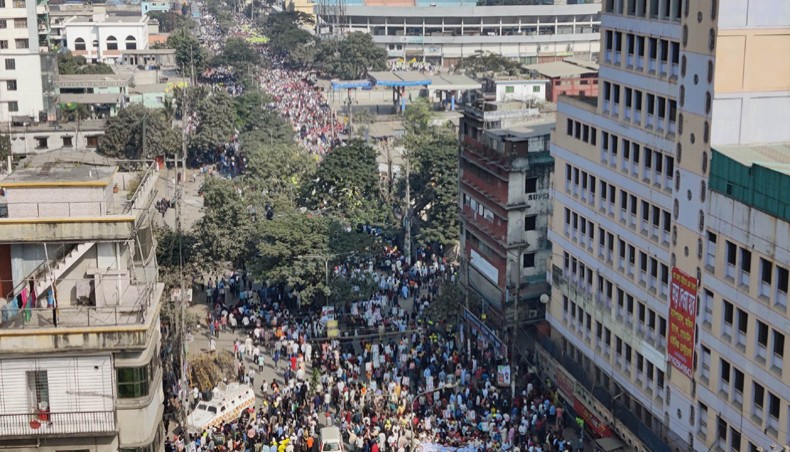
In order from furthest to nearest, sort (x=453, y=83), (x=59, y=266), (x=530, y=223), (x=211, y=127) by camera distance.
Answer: (x=453, y=83) < (x=211, y=127) < (x=530, y=223) < (x=59, y=266)

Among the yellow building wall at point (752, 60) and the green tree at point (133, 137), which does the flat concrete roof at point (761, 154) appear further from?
the green tree at point (133, 137)

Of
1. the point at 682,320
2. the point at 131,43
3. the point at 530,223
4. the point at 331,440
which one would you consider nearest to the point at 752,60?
the point at 682,320

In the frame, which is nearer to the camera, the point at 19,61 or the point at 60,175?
A: the point at 60,175

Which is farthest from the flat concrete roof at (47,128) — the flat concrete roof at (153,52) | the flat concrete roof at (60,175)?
the flat concrete roof at (60,175)

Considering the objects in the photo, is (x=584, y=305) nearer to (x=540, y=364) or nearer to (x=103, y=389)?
(x=540, y=364)

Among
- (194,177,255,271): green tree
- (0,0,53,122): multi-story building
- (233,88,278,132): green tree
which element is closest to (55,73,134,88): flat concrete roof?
(0,0,53,122): multi-story building

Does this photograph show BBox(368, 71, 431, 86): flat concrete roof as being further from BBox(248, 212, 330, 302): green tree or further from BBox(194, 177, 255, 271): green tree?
BBox(248, 212, 330, 302): green tree

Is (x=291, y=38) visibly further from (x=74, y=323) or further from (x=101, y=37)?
(x=74, y=323)

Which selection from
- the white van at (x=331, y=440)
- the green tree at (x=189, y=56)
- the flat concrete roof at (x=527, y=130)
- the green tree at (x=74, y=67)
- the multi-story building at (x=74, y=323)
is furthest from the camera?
the green tree at (x=189, y=56)
